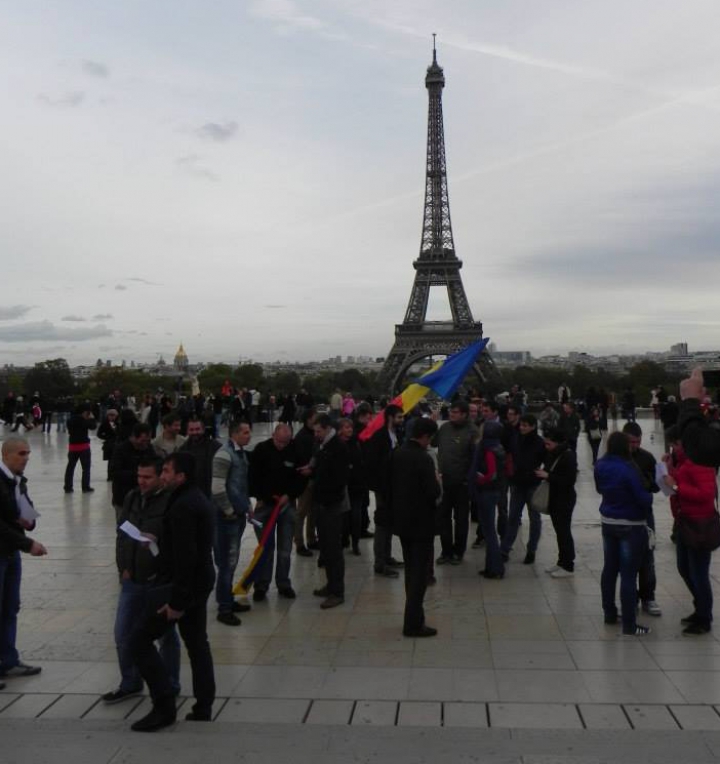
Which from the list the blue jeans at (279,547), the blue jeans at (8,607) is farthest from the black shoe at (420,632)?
the blue jeans at (8,607)

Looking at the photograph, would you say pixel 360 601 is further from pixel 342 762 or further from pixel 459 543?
pixel 342 762

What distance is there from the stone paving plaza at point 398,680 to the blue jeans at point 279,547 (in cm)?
25

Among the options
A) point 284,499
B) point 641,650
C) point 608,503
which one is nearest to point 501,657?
point 641,650

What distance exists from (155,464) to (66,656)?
77.7 inches

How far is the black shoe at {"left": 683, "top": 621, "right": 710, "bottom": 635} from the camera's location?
631cm

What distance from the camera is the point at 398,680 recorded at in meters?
5.44

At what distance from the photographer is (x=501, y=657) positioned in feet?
19.2

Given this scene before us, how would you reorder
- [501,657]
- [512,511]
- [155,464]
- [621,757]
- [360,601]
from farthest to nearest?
[512,511]
[360,601]
[501,657]
[155,464]
[621,757]

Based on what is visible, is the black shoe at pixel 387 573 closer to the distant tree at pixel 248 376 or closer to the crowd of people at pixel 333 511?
the crowd of people at pixel 333 511

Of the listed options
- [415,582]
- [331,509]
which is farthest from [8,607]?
[415,582]

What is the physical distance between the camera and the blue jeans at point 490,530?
8156 millimetres

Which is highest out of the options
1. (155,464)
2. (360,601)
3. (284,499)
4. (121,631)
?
(155,464)

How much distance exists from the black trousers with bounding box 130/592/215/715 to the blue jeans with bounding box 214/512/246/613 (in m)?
2.00

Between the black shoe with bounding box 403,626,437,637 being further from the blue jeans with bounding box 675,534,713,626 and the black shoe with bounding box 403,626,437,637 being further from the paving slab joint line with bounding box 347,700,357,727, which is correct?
the blue jeans with bounding box 675,534,713,626
